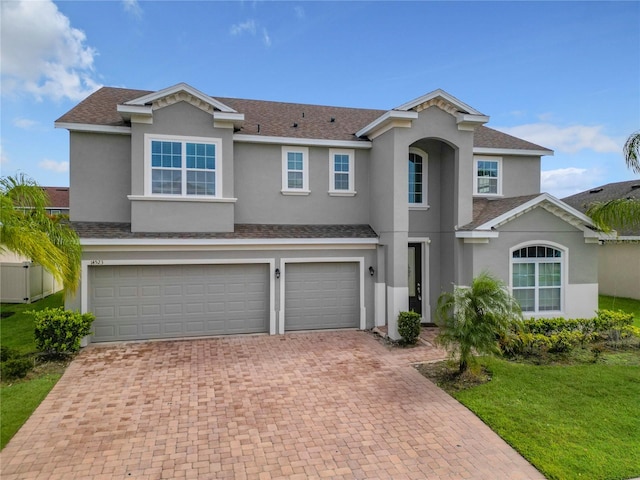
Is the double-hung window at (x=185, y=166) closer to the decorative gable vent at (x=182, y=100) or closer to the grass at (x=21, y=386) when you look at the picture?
the decorative gable vent at (x=182, y=100)

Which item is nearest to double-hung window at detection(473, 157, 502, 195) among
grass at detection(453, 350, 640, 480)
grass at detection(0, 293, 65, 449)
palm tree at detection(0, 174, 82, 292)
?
grass at detection(453, 350, 640, 480)

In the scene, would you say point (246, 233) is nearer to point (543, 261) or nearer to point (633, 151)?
point (543, 261)

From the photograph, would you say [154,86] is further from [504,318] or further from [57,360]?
[504,318]

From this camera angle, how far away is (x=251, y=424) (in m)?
6.48

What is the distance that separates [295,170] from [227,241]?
11.9 feet

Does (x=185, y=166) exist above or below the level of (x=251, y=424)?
above

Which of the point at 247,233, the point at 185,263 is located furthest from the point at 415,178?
the point at 185,263

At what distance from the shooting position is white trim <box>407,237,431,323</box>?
13352mm

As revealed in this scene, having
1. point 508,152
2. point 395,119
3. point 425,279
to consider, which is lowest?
point 425,279

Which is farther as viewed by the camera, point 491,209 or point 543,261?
point 491,209

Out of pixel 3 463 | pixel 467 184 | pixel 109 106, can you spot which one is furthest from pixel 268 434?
pixel 109 106

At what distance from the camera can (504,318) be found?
26.5 feet

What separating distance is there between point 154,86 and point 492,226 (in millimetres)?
14139

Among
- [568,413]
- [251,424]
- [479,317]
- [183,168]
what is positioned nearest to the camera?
[251,424]
